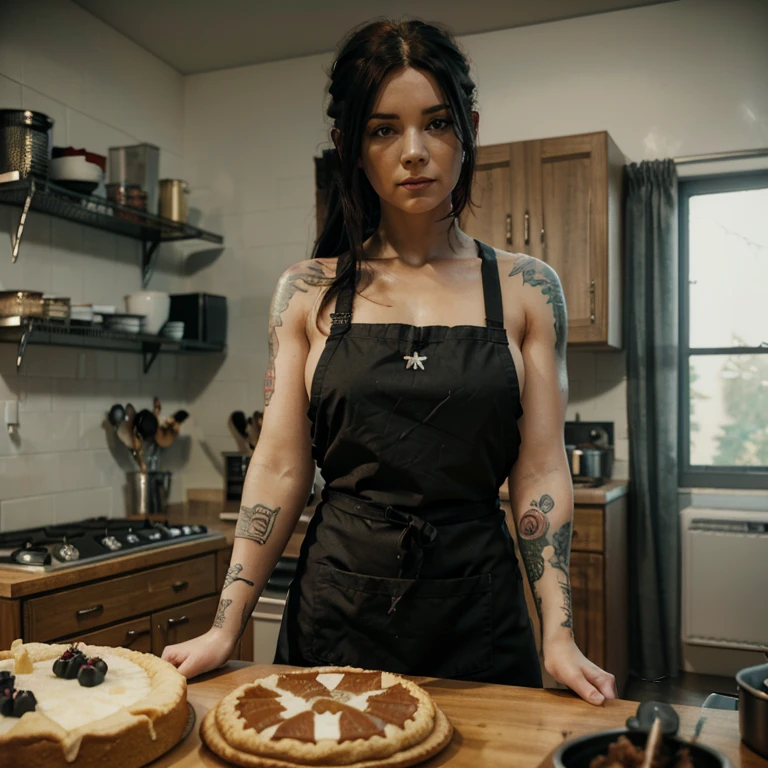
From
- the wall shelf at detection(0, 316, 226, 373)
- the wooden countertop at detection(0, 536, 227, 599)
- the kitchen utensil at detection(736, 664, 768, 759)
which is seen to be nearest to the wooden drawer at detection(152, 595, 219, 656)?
the wooden countertop at detection(0, 536, 227, 599)

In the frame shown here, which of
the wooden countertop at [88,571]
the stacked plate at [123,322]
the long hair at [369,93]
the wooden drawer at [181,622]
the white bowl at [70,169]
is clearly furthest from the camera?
the stacked plate at [123,322]

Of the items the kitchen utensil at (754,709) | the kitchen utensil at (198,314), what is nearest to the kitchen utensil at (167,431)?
the kitchen utensil at (198,314)

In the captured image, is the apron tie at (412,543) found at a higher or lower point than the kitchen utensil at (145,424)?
lower

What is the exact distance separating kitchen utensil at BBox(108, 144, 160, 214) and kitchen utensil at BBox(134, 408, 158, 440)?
862mm

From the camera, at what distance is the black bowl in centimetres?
75

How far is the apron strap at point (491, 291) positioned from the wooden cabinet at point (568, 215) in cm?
206

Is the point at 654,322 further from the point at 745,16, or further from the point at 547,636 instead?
the point at 547,636

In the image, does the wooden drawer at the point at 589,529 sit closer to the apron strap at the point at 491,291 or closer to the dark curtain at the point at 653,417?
the dark curtain at the point at 653,417

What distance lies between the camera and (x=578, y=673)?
112 centimetres

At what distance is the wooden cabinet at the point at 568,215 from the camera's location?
3465mm

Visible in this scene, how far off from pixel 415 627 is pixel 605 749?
56 cm

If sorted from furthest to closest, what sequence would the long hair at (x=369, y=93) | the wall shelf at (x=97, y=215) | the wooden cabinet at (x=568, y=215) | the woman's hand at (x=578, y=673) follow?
1. the wooden cabinet at (x=568, y=215)
2. the wall shelf at (x=97, y=215)
3. the long hair at (x=369, y=93)
4. the woman's hand at (x=578, y=673)

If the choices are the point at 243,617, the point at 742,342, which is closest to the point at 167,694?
the point at 243,617

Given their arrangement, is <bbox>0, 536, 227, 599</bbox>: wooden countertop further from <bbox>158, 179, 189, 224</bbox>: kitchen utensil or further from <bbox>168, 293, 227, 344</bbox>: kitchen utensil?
<bbox>158, 179, 189, 224</bbox>: kitchen utensil
